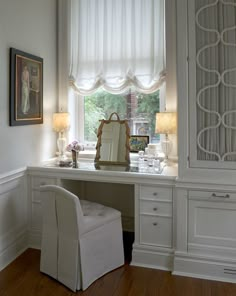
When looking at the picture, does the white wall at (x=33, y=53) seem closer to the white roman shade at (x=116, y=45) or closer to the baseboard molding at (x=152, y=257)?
the white roman shade at (x=116, y=45)

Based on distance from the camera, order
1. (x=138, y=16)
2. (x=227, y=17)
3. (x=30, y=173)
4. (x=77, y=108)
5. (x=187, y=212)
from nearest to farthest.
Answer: (x=227, y=17) → (x=187, y=212) → (x=30, y=173) → (x=138, y=16) → (x=77, y=108)

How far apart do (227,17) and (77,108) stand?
1.98 meters

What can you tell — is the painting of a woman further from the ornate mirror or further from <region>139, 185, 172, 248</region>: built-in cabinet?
<region>139, 185, 172, 248</region>: built-in cabinet

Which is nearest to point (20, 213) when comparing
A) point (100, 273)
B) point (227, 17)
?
point (100, 273)

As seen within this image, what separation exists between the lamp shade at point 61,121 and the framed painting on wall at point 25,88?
0.19 meters

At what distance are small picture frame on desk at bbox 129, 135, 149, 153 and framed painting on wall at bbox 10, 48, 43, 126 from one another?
3.25ft

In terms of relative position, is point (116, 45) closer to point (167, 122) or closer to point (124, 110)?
point (124, 110)

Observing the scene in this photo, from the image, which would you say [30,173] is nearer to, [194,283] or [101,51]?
[101,51]

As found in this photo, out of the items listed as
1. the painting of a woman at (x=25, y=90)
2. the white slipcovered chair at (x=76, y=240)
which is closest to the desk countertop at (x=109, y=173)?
the white slipcovered chair at (x=76, y=240)

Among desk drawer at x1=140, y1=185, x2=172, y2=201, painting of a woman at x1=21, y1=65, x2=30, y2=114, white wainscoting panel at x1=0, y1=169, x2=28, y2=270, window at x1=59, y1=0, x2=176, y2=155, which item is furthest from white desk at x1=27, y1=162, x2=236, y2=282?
window at x1=59, y1=0, x2=176, y2=155

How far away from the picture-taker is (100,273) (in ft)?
8.72

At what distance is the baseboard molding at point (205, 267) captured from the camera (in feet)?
8.45

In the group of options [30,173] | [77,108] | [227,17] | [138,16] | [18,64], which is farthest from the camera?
[77,108]

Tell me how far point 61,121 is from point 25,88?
58 cm
